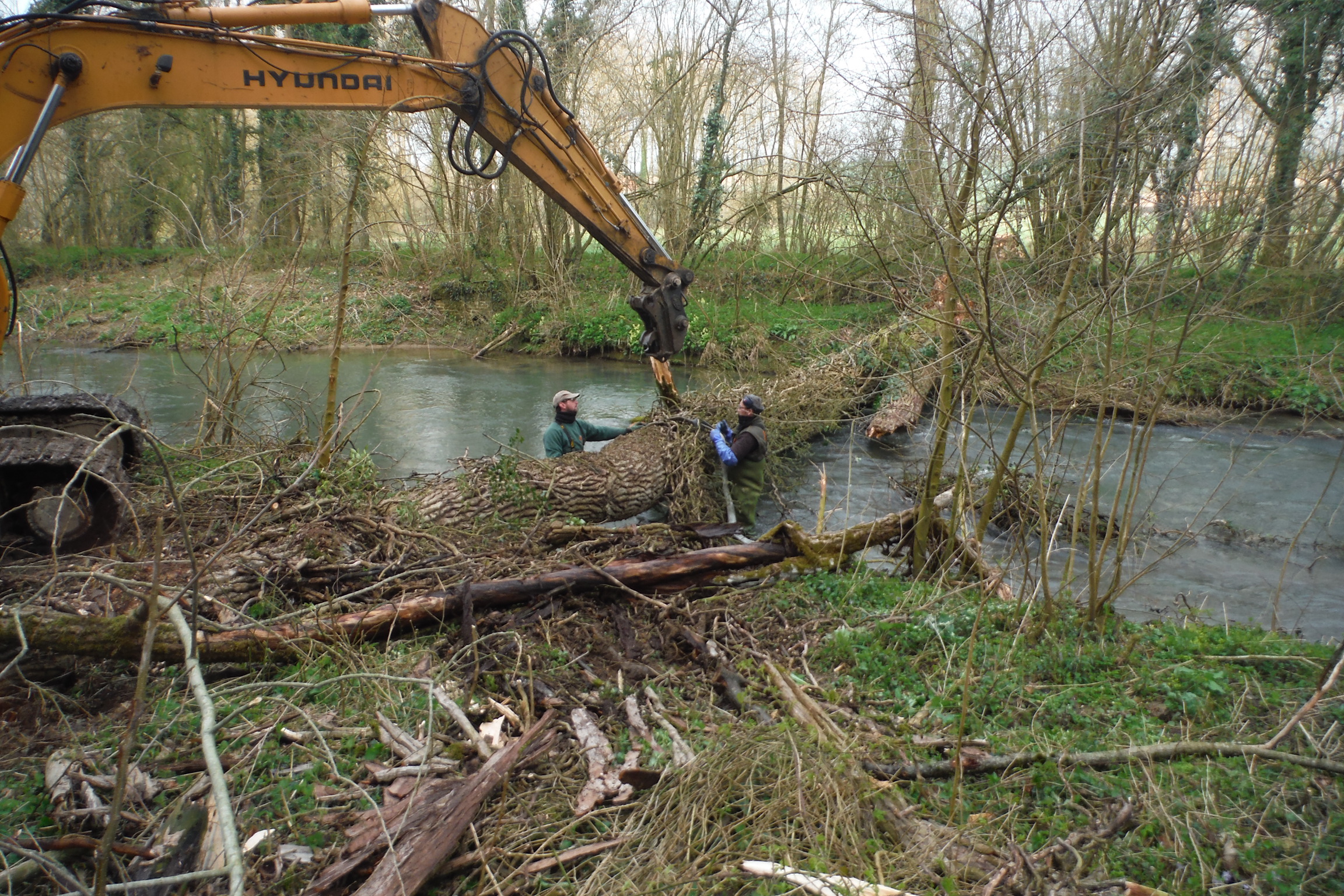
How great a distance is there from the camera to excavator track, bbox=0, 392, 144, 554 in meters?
5.53

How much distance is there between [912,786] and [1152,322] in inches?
115

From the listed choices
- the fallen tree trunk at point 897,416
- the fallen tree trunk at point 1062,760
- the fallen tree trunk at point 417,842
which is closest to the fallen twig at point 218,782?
the fallen tree trunk at point 417,842

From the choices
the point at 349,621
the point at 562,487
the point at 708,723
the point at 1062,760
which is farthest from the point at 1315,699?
the point at 562,487

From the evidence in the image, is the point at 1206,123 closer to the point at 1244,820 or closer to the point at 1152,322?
the point at 1152,322

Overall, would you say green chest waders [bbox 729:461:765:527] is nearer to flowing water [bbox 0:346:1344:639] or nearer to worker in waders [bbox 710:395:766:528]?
worker in waders [bbox 710:395:766:528]

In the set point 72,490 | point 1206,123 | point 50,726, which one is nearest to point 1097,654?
point 1206,123

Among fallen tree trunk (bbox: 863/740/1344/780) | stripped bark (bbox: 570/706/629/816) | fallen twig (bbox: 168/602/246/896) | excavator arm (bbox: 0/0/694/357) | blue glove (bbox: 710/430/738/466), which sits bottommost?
stripped bark (bbox: 570/706/629/816)

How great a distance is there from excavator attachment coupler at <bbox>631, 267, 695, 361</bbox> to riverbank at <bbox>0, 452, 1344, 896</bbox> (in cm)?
294

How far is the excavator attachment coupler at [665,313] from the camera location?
26.0 ft

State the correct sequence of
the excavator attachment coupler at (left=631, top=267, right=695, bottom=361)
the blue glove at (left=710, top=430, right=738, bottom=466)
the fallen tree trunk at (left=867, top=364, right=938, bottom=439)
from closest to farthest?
the excavator attachment coupler at (left=631, top=267, right=695, bottom=361)
the blue glove at (left=710, top=430, right=738, bottom=466)
the fallen tree trunk at (left=867, top=364, right=938, bottom=439)

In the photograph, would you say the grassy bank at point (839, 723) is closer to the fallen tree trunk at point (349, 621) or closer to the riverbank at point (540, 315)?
the fallen tree trunk at point (349, 621)

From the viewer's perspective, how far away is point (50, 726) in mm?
3709

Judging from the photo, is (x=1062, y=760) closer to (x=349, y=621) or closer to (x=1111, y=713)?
(x=1111, y=713)

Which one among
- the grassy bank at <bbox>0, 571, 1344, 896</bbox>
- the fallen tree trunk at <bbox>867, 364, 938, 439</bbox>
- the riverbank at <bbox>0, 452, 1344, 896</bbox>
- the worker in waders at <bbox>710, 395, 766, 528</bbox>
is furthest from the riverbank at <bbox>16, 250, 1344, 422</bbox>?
the grassy bank at <bbox>0, 571, 1344, 896</bbox>
